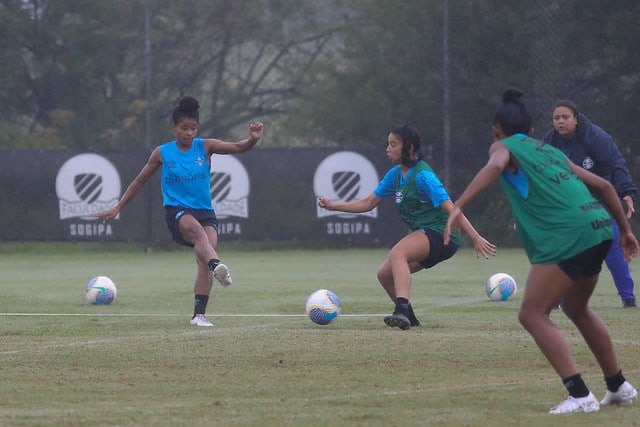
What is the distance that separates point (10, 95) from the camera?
88.7 feet

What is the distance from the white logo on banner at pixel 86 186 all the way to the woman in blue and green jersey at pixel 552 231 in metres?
17.7

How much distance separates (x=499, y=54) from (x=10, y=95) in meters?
10.8

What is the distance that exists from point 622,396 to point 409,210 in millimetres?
3957

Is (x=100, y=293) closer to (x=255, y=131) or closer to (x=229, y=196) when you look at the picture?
(x=255, y=131)

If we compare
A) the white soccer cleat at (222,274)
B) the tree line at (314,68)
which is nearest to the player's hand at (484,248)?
the white soccer cleat at (222,274)

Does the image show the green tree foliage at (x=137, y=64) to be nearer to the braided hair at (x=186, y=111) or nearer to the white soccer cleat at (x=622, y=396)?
the braided hair at (x=186, y=111)

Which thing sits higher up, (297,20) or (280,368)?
(297,20)

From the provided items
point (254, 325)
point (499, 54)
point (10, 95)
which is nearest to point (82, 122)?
point (10, 95)

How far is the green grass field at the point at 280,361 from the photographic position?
6.27 metres

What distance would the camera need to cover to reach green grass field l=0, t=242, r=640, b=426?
20.6ft

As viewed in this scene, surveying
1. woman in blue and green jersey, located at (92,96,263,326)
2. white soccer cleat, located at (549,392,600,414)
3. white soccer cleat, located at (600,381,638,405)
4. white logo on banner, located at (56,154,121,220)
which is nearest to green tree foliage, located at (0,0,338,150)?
white logo on banner, located at (56,154,121,220)

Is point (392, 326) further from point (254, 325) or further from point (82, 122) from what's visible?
point (82, 122)

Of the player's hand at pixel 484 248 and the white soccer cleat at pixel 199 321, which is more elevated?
the player's hand at pixel 484 248

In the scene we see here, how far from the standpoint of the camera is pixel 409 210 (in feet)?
33.2
